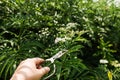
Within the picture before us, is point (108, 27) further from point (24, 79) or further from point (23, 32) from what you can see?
point (24, 79)

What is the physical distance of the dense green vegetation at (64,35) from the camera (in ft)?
9.62

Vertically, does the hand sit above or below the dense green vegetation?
above

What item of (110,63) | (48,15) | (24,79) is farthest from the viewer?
(48,15)

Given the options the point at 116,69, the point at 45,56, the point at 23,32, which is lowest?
the point at 116,69

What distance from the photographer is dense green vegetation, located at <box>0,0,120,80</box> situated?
2932mm

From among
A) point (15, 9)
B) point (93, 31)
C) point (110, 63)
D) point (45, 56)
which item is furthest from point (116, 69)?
point (15, 9)

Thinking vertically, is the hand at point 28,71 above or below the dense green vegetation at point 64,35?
above

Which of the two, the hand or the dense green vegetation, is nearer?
the hand

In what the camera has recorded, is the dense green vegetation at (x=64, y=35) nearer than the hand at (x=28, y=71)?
No

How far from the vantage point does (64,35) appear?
3057mm

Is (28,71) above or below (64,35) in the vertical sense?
above

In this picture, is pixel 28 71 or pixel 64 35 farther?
pixel 64 35

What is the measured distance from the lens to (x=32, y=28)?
3.34m

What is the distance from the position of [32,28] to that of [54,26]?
22 centimetres
